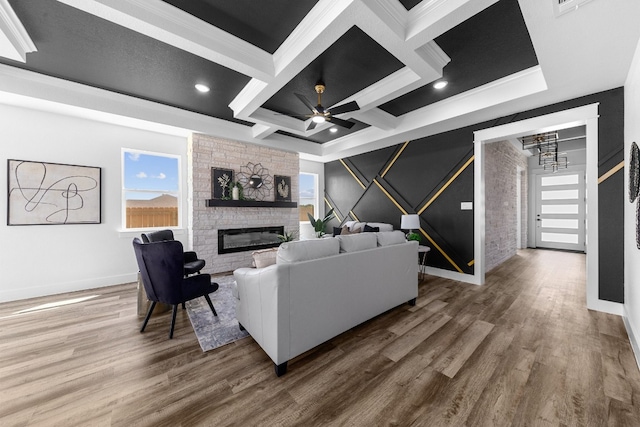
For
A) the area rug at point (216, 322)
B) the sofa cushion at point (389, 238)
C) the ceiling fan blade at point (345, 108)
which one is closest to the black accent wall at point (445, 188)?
the sofa cushion at point (389, 238)

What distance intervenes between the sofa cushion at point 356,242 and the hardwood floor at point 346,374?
2.82ft

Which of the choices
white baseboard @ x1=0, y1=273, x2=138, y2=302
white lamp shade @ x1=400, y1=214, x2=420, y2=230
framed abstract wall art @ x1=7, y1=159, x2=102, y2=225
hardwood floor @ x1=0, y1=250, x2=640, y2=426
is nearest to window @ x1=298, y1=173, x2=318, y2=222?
white lamp shade @ x1=400, y1=214, x2=420, y2=230

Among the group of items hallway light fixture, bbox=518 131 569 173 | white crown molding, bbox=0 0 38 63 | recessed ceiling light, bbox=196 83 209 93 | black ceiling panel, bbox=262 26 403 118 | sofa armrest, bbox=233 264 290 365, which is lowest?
sofa armrest, bbox=233 264 290 365

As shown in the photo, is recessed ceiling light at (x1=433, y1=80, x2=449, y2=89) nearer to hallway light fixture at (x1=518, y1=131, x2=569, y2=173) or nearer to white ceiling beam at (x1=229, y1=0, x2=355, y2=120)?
white ceiling beam at (x1=229, y1=0, x2=355, y2=120)

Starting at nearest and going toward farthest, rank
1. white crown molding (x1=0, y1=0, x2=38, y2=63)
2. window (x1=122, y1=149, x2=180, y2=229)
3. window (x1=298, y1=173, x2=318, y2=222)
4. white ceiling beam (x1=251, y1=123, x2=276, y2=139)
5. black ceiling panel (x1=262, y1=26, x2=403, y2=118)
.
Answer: white crown molding (x1=0, y1=0, x2=38, y2=63)
black ceiling panel (x1=262, y1=26, x2=403, y2=118)
window (x1=122, y1=149, x2=180, y2=229)
white ceiling beam (x1=251, y1=123, x2=276, y2=139)
window (x1=298, y1=173, x2=318, y2=222)

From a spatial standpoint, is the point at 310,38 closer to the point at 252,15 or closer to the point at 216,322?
the point at 252,15

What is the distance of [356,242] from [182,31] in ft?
8.09

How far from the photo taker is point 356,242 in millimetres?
2395

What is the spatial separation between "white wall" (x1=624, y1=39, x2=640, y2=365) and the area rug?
11.5ft

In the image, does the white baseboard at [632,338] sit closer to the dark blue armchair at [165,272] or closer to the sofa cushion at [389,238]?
the sofa cushion at [389,238]

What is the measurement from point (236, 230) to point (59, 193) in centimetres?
264

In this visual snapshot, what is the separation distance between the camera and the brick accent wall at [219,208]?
14.6ft

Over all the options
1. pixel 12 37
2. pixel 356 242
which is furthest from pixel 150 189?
pixel 356 242

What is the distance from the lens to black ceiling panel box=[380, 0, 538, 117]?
6.86 feet
